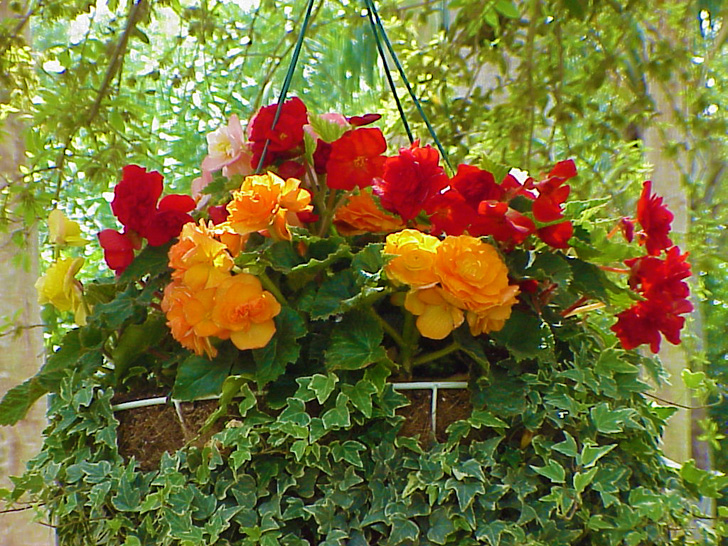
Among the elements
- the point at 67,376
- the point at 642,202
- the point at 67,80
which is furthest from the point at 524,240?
the point at 67,80

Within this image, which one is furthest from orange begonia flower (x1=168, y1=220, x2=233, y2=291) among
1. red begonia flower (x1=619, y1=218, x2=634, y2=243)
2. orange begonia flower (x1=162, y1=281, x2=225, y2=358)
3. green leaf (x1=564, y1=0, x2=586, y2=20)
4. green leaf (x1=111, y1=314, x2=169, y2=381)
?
green leaf (x1=564, y1=0, x2=586, y2=20)

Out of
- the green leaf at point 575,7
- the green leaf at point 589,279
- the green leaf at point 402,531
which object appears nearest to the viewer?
the green leaf at point 402,531

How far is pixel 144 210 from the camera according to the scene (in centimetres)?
66

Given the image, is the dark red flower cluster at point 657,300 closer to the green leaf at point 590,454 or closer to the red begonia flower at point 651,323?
the red begonia flower at point 651,323

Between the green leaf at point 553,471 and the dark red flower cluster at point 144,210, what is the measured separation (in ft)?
1.17

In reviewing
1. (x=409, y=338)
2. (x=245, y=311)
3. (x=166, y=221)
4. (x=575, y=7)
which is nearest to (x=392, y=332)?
(x=409, y=338)

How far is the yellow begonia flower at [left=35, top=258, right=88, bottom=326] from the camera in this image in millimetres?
727

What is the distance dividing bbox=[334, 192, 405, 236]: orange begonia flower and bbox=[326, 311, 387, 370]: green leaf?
11 cm

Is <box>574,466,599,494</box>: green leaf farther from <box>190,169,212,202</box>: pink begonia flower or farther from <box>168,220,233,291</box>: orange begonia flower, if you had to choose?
<box>190,169,212,202</box>: pink begonia flower

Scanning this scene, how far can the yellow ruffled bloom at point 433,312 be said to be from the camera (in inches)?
Answer: 22.6

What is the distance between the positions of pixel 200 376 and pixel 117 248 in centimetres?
16

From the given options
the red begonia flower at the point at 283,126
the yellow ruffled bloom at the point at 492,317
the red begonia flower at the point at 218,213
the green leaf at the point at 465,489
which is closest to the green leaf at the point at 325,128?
the red begonia flower at the point at 283,126

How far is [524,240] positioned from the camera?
2.07 ft

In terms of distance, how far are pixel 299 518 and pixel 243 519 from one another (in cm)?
4
